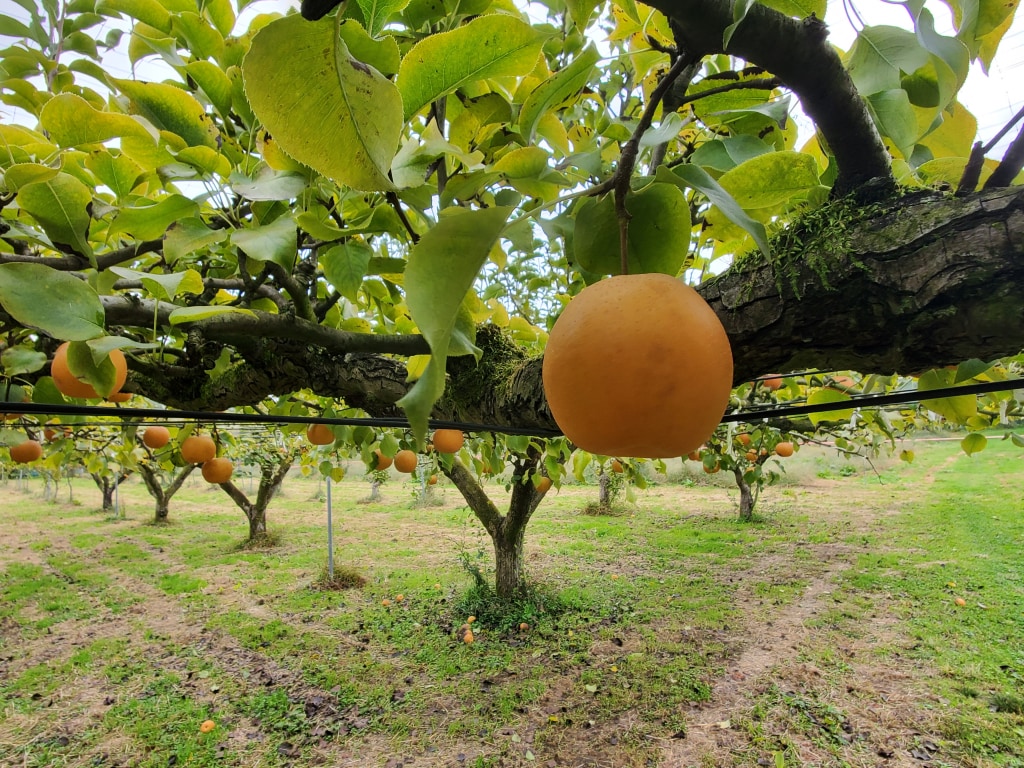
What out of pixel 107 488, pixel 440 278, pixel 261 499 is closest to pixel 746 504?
A: pixel 261 499

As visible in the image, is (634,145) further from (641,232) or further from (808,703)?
(808,703)

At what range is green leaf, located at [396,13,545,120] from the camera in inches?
18.2

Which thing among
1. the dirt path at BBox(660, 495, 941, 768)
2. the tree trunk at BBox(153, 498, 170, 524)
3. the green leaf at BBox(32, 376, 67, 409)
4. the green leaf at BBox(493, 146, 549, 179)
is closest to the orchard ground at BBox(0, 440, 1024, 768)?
the dirt path at BBox(660, 495, 941, 768)

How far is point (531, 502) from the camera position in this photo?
5.07m

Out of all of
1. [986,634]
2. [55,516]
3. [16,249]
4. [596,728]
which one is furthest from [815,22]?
[55,516]

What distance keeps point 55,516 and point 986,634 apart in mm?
16599

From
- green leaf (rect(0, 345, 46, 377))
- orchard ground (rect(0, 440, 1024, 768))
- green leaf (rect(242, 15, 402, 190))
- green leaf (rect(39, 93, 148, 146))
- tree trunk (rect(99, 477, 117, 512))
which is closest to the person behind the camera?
green leaf (rect(242, 15, 402, 190))

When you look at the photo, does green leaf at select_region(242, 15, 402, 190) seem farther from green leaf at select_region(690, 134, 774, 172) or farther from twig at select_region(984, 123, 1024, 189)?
twig at select_region(984, 123, 1024, 189)

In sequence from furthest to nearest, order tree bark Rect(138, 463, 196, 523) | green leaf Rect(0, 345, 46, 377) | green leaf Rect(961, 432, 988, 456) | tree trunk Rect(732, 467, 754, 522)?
tree bark Rect(138, 463, 196, 523) < tree trunk Rect(732, 467, 754, 522) < green leaf Rect(961, 432, 988, 456) < green leaf Rect(0, 345, 46, 377)

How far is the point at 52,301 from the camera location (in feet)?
2.20

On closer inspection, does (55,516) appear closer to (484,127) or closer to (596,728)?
(596,728)

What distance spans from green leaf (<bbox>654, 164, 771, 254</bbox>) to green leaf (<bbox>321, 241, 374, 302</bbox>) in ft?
1.80

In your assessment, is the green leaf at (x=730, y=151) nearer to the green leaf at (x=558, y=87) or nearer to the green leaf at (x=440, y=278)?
the green leaf at (x=558, y=87)

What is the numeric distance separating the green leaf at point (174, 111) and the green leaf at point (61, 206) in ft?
0.48
